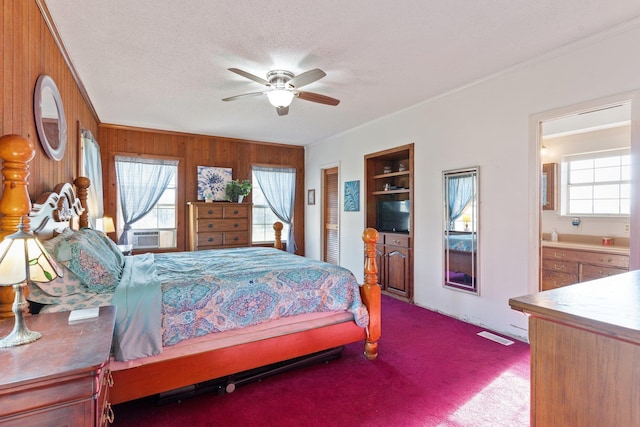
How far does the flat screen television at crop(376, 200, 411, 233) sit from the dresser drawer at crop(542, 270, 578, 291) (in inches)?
75.7

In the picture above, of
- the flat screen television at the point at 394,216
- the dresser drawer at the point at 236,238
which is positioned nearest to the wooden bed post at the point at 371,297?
the flat screen television at the point at 394,216

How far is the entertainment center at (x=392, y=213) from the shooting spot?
14.3 ft

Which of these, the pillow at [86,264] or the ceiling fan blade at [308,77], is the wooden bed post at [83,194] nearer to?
the pillow at [86,264]

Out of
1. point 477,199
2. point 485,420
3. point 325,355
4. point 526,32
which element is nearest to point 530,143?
point 477,199

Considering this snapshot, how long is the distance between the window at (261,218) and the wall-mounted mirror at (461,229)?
351 centimetres

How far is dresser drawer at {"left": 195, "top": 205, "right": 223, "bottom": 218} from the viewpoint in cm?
518

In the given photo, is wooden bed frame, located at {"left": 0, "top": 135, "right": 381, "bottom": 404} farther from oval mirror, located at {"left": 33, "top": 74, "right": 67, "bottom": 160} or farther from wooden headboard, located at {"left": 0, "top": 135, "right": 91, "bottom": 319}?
oval mirror, located at {"left": 33, "top": 74, "right": 67, "bottom": 160}

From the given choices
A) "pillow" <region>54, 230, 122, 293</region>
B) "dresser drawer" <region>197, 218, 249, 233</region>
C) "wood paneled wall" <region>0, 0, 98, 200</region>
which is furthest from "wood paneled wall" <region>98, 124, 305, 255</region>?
"pillow" <region>54, 230, 122, 293</region>

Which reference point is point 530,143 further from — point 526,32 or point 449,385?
point 449,385

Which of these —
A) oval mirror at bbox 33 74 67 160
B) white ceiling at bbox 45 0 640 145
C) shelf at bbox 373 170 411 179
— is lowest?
shelf at bbox 373 170 411 179

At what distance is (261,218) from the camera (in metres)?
6.36

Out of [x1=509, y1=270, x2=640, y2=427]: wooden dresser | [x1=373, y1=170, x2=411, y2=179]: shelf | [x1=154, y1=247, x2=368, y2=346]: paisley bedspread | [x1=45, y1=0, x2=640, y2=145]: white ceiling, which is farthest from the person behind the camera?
[x1=373, y1=170, x2=411, y2=179]: shelf

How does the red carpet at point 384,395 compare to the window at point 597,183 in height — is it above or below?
below

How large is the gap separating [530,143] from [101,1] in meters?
3.56
